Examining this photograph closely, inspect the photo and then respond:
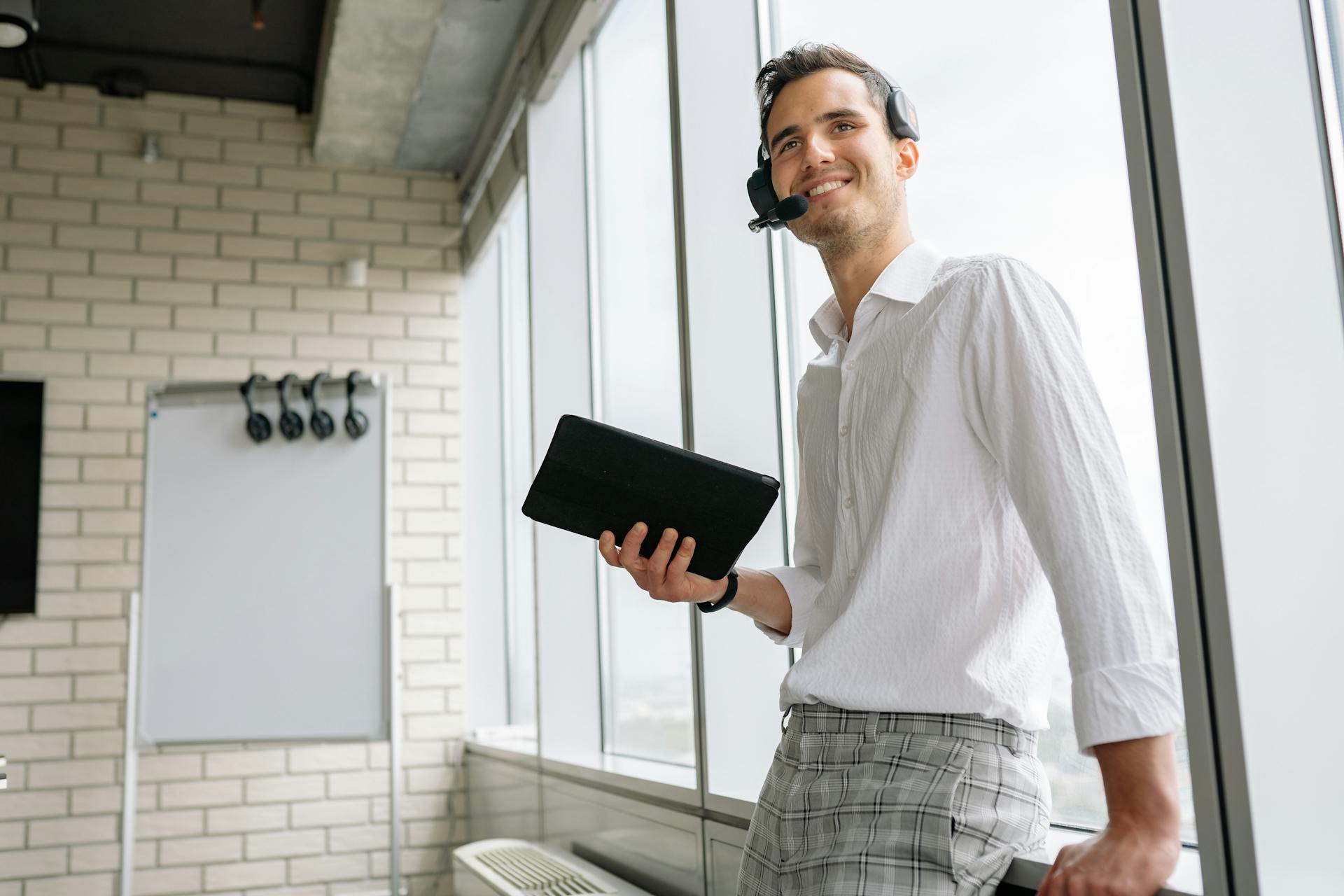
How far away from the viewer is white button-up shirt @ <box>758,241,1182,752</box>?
881 mm

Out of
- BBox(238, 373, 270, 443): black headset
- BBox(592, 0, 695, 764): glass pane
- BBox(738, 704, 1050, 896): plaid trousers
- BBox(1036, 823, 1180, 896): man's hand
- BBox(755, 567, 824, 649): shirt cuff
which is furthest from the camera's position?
BBox(238, 373, 270, 443): black headset

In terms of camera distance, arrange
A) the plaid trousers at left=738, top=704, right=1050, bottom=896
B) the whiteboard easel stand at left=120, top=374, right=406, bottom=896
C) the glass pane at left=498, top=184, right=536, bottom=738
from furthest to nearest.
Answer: the glass pane at left=498, top=184, right=536, bottom=738 → the whiteboard easel stand at left=120, top=374, right=406, bottom=896 → the plaid trousers at left=738, top=704, right=1050, bottom=896

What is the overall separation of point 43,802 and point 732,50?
3.63 metres

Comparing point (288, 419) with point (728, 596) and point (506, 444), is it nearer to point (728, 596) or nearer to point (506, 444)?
point (506, 444)

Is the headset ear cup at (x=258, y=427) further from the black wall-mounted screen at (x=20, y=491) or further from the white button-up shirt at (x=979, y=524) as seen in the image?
the white button-up shirt at (x=979, y=524)

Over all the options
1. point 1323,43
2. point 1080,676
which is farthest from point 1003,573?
point 1323,43

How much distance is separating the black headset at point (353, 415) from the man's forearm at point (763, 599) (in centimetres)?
264

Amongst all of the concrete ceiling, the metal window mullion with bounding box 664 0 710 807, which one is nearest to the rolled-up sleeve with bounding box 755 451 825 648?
the metal window mullion with bounding box 664 0 710 807

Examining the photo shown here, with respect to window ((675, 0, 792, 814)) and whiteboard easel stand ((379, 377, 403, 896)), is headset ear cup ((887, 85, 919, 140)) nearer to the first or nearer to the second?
window ((675, 0, 792, 814))

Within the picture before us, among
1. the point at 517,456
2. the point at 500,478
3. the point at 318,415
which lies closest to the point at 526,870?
the point at 318,415

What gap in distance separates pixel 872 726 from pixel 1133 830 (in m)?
0.29

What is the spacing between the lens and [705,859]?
218cm

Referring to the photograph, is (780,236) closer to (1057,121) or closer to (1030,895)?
(1057,121)

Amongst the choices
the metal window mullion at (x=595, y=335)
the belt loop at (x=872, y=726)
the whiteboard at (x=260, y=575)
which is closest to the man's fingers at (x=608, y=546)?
the belt loop at (x=872, y=726)
